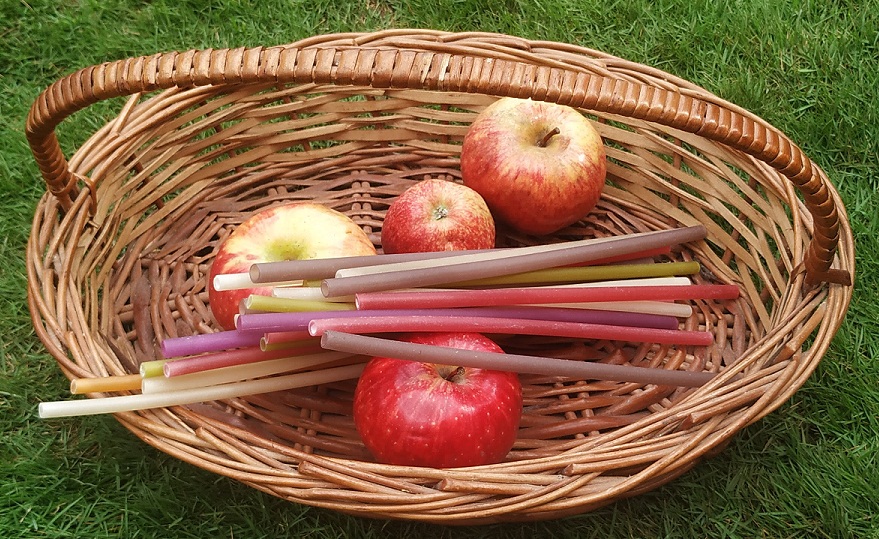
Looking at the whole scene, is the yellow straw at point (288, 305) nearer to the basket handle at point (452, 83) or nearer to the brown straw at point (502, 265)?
the brown straw at point (502, 265)

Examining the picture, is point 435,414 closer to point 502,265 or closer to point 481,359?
point 481,359

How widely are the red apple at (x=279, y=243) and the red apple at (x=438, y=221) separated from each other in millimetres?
59

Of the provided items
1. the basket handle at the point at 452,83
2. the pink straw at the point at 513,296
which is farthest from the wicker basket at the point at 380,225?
the pink straw at the point at 513,296

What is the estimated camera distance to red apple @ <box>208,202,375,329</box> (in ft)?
3.67

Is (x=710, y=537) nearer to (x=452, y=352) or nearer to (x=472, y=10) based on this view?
(x=452, y=352)

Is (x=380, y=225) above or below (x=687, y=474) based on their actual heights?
above

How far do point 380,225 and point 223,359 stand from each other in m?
0.40

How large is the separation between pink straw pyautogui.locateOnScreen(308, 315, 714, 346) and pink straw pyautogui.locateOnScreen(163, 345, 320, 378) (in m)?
0.10

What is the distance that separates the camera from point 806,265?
105 centimetres

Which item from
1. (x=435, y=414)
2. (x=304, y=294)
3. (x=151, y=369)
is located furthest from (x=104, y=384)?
(x=435, y=414)

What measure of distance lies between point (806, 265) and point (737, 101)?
62cm

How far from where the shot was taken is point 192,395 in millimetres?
1013

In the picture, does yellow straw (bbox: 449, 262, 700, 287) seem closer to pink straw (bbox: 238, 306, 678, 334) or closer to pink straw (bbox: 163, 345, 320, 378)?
pink straw (bbox: 238, 306, 678, 334)

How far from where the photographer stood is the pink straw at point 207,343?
1021 mm
